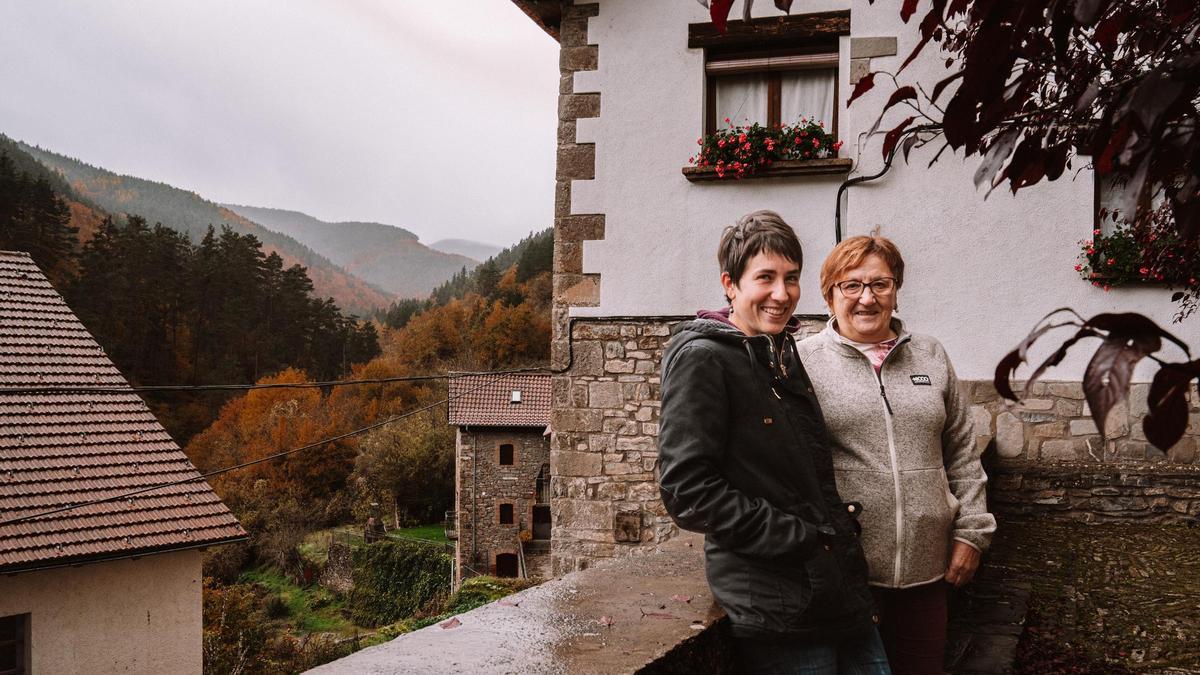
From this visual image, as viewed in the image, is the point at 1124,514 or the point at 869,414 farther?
the point at 1124,514

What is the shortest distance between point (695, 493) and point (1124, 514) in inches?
174

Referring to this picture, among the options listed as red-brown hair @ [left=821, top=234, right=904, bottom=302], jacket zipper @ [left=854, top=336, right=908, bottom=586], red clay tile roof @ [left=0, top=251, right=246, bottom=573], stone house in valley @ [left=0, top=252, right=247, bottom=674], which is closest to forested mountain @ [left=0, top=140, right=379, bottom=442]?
red clay tile roof @ [left=0, top=251, right=246, bottom=573]

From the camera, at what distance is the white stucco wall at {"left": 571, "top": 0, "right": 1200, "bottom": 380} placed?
221 inches

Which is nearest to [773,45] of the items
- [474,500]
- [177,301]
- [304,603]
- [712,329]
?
[712,329]

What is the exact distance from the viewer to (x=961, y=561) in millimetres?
2039

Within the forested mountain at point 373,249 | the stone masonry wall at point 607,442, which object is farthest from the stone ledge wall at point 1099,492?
the forested mountain at point 373,249

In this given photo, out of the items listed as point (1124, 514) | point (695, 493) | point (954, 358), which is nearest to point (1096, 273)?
point (954, 358)

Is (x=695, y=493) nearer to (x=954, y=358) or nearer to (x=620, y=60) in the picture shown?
(x=954, y=358)

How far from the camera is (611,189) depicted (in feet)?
20.5

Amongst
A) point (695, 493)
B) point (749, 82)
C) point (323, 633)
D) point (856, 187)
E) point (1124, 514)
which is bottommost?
point (323, 633)

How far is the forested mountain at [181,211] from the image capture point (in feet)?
252

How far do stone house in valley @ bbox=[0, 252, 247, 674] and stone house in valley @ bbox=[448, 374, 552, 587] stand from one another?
65.0ft

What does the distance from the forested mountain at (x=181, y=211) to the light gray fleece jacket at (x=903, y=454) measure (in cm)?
6554

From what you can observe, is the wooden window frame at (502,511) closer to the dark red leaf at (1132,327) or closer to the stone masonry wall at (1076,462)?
the stone masonry wall at (1076,462)
